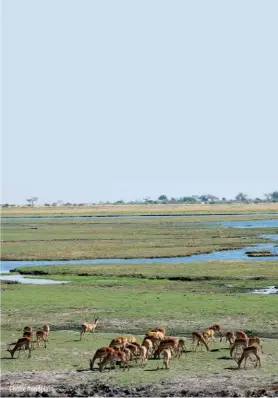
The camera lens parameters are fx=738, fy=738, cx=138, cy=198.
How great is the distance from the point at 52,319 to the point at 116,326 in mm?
3054

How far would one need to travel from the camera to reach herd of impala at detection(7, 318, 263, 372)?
2016 centimetres

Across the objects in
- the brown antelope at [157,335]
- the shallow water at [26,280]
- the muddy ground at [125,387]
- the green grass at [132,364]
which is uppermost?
the brown antelope at [157,335]

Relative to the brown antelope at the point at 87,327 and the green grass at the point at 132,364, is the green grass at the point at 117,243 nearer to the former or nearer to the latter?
the brown antelope at the point at 87,327

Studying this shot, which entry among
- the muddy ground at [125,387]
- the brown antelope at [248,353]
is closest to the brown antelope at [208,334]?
the brown antelope at [248,353]

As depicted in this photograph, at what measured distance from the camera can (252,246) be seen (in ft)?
214

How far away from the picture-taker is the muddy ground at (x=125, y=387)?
1802 cm

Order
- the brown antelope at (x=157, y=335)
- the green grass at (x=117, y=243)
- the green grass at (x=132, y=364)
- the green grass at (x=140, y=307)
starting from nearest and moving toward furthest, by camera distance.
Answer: the green grass at (x=132, y=364), the brown antelope at (x=157, y=335), the green grass at (x=140, y=307), the green grass at (x=117, y=243)

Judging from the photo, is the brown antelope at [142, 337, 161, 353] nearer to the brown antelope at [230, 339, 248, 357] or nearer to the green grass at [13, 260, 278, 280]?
the brown antelope at [230, 339, 248, 357]

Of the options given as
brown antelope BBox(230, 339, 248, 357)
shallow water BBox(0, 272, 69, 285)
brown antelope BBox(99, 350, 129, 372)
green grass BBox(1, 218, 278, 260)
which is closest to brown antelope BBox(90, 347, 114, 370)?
brown antelope BBox(99, 350, 129, 372)

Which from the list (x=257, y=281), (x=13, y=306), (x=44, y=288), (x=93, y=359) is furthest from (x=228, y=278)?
(x=93, y=359)

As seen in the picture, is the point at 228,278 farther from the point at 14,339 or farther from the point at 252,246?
the point at 252,246

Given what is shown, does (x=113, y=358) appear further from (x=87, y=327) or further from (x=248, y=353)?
(x=87, y=327)

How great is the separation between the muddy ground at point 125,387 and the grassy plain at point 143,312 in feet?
0.19

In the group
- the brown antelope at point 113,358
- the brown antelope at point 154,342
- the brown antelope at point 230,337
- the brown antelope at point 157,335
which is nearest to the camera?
the brown antelope at point 113,358
